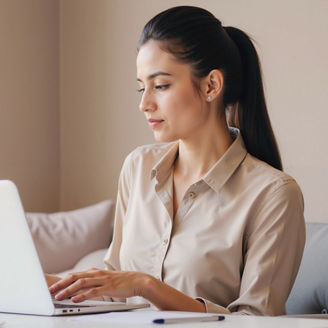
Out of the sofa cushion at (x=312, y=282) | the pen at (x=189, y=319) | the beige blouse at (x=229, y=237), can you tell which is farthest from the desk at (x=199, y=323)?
the sofa cushion at (x=312, y=282)

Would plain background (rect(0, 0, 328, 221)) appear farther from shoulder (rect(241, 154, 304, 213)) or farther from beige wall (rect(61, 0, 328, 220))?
shoulder (rect(241, 154, 304, 213))

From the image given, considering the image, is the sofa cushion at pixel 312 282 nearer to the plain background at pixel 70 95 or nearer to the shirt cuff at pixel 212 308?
the shirt cuff at pixel 212 308

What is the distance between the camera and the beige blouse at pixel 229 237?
1.49 meters

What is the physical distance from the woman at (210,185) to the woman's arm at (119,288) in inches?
1.9

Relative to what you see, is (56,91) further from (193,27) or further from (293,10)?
(193,27)

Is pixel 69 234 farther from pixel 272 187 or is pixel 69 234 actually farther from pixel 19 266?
pixel 19 266

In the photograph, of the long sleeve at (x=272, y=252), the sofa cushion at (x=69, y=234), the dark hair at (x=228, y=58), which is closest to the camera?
the long sleeve at (x=272, y=252)

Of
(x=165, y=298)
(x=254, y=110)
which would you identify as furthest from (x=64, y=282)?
(x=254, y=110)

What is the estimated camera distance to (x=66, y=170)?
334 centimetres

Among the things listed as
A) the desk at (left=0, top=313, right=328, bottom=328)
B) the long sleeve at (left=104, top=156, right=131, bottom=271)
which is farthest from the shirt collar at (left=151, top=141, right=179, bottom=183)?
the desk at (left=0, top=313, right=328, bottom=328)

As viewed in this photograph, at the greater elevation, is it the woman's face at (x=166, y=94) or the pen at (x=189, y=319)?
the woman's face at (x=166, y=94)

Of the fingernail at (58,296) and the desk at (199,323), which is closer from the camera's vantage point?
the desk at (199,323)

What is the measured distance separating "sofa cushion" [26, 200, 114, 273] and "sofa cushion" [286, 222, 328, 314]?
118 cm

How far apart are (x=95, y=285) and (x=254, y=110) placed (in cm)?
67
